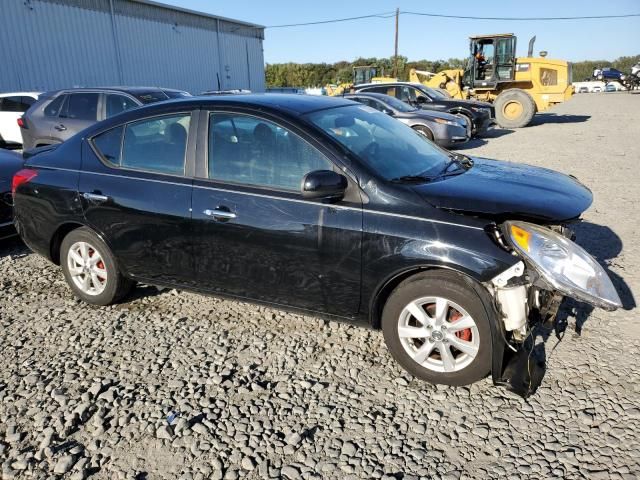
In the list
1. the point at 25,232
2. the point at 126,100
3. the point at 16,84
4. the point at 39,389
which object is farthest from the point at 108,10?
the point at 39,389

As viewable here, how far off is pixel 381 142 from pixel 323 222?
0.88 metres

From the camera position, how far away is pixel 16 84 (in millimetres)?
19328

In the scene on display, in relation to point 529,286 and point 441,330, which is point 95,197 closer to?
point 441,330

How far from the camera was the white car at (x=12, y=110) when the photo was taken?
41.5 feet

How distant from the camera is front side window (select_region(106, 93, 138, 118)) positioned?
8602 millimetres

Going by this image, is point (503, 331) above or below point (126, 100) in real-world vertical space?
below

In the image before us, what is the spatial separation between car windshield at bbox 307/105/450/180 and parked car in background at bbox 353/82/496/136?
11.6 meters

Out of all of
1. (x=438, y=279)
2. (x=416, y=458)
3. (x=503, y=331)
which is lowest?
(x=416, y=458)

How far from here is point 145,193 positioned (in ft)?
12.2

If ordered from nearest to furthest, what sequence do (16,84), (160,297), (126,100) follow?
(160,297)
(126,100)
(16,84)

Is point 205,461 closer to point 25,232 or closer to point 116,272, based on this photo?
point 116,272

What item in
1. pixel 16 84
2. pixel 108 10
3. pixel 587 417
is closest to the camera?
pixel 587 417

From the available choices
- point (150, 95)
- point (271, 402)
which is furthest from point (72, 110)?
point (271, 402)

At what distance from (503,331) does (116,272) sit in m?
2.95
